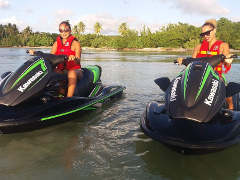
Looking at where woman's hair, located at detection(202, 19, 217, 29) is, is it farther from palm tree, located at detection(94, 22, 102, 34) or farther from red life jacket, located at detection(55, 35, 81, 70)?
palm tree, located at detection(94, 22, 102, 34)

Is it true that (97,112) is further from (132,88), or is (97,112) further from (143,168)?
(132,88)

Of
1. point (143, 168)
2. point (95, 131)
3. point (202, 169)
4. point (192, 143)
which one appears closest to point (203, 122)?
point (192, 143)

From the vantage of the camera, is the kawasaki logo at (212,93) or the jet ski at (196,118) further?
the kawasaki logo at (212,93)

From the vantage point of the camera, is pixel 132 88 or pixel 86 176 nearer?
pixel 86 176

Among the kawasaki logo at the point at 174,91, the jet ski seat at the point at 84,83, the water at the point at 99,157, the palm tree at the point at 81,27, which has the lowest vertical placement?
the water at the point at 99,157

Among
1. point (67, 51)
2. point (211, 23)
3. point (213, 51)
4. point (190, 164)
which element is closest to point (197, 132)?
point (190, 164)

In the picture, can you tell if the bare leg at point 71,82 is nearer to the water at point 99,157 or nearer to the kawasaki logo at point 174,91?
the water at point 99,157

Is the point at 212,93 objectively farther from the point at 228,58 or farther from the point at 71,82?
the point at 71,82

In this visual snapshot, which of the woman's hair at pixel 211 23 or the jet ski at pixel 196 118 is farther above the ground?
the woman's hair at pixel 211 23

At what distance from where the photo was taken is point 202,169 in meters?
2.48

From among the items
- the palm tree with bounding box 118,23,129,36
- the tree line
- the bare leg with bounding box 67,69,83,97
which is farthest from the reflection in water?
the palm tree with bounding box 118,23,129,36

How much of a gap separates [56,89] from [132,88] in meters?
3.30

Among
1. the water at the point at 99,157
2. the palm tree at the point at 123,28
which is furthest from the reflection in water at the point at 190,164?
the palm tree at the point at 123,28

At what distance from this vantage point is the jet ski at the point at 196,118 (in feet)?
7.58
